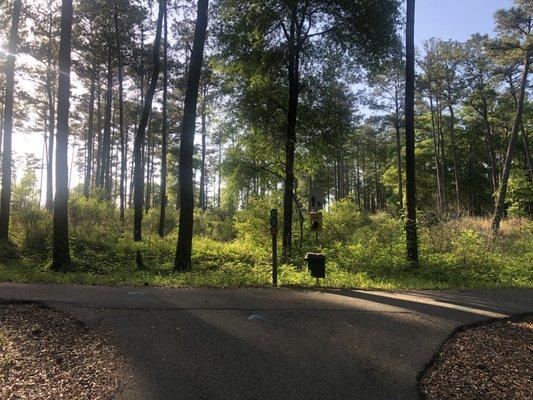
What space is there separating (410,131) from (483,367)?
8.81 meters

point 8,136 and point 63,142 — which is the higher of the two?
point 8,136

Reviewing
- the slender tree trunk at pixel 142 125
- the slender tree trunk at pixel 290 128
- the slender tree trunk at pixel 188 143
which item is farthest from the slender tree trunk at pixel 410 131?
the slender tree trunk at pixel 142 125

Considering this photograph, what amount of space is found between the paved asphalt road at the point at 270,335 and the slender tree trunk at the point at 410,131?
415 cm

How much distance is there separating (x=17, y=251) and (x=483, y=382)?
42.3 feet

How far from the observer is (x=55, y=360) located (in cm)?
475

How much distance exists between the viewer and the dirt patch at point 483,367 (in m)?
4.37

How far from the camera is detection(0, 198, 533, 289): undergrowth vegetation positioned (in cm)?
1030

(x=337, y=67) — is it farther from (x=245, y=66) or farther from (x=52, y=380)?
(x=52, y=380)

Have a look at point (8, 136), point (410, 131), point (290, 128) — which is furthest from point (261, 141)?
point (8, 136)

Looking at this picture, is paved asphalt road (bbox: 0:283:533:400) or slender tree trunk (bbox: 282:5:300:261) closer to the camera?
paved asphalt road (bbox: 0:283:533:400)

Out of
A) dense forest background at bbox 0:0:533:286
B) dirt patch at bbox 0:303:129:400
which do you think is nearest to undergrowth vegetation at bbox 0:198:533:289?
dense forest background at bbox 0:0:533:286

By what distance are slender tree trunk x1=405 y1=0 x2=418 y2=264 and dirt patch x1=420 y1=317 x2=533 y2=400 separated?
6321mm

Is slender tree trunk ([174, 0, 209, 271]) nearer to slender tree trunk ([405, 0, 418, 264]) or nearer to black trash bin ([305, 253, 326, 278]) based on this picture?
black trash bin ([305, 253, 326, 278])

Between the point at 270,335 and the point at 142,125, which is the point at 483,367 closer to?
the point at 270,335
